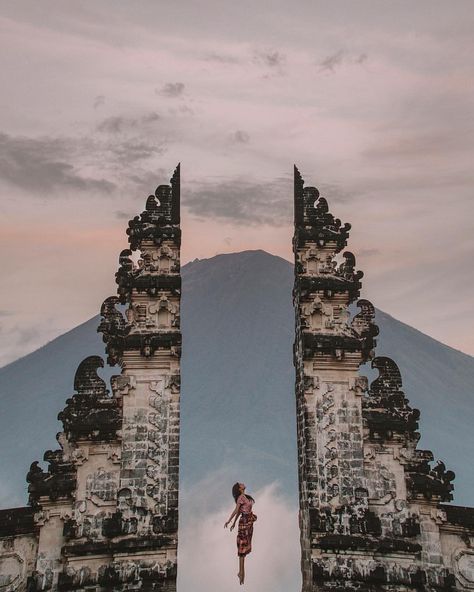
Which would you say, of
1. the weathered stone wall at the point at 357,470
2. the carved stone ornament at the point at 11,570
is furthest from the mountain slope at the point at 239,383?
the carved stone ornament at the point at 11,570

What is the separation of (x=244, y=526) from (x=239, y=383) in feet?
182

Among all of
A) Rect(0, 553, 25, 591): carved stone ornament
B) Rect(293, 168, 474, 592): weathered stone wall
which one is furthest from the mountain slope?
Rect(0, 553, 25, 591): carved stone ornament

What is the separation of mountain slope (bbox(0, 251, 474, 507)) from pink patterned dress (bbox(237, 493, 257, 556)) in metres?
39.5

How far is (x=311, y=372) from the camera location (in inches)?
469

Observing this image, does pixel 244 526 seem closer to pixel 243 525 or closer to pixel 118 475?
pixel 243 525

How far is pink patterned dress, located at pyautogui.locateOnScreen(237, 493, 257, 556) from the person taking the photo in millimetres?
10922

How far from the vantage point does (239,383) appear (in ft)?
217

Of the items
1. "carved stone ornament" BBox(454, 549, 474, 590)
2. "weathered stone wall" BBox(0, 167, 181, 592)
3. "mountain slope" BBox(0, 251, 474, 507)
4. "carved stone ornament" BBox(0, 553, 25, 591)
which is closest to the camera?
"carved stone ornament" BBox(0, 553, 25, 591)

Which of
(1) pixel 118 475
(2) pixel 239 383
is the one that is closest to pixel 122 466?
(1) pixel 118 475

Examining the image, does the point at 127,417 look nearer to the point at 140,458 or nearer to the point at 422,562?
the point at 140,458

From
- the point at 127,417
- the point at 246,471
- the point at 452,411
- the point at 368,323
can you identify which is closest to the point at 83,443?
the point at 127,417

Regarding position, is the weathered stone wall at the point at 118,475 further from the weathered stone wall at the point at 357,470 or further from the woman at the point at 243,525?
the weathered stone wall at the point at 357,470

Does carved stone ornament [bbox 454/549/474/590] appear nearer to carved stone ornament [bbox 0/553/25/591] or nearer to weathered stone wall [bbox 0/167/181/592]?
weathered stone wall [bbox 0/167/181/592]

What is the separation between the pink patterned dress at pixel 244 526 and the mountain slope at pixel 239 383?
3948cm
